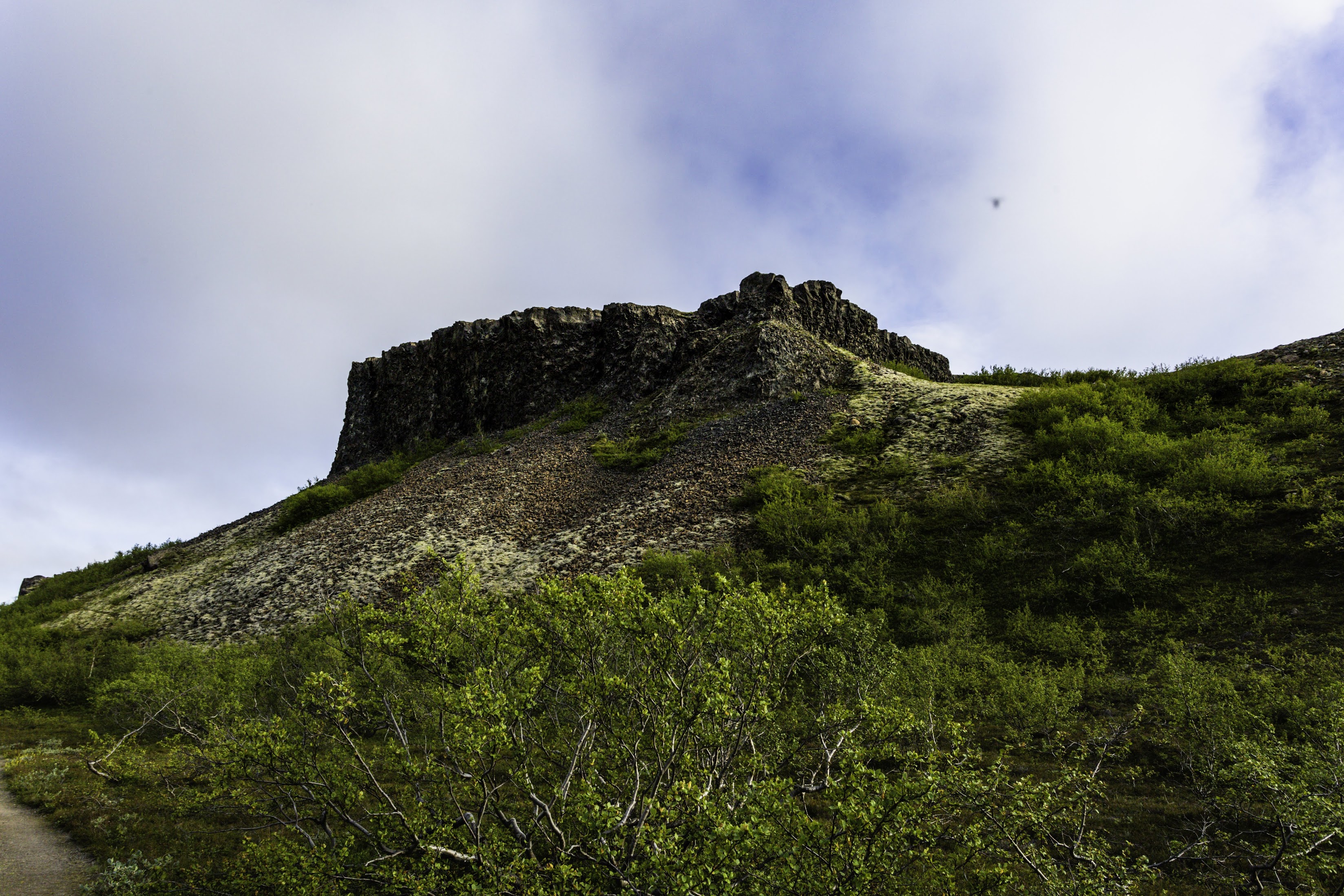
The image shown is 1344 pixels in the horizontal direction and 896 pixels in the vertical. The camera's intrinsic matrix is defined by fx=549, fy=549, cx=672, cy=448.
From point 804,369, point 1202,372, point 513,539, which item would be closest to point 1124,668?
point 1202,372

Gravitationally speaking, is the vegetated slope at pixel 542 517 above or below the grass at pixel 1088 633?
above

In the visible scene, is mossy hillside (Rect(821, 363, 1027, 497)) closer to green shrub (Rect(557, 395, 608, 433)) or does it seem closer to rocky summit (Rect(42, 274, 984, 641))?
rocky summit (Rect(42, 274, 984, 641))

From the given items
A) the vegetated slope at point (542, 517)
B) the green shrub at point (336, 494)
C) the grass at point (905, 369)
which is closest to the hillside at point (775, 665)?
the vegetated slope at point (542, 517)

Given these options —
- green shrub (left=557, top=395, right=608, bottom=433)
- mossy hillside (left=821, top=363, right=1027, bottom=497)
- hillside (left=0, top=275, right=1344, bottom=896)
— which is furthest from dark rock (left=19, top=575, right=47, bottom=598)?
mossy hillside (left=821, top=363, right=1027, bottom=497)

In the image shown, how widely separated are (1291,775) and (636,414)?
2724 centimetres

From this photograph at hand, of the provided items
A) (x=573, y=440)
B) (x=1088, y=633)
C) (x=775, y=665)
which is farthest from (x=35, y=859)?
(x=573, y=440)

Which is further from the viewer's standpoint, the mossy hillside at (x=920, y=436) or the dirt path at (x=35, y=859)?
the mossy hillside at (x=920, y=436)

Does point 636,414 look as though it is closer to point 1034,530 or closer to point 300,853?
point 1034,530

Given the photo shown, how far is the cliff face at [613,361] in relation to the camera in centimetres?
2958

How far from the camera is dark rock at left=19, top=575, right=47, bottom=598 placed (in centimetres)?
3123

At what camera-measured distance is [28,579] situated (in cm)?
3359

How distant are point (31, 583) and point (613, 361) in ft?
123

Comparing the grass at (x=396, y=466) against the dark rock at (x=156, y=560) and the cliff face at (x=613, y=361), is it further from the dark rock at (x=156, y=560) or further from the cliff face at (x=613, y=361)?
the dark rock at (x=156, y=560)

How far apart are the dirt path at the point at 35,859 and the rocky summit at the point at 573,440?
350 inches
